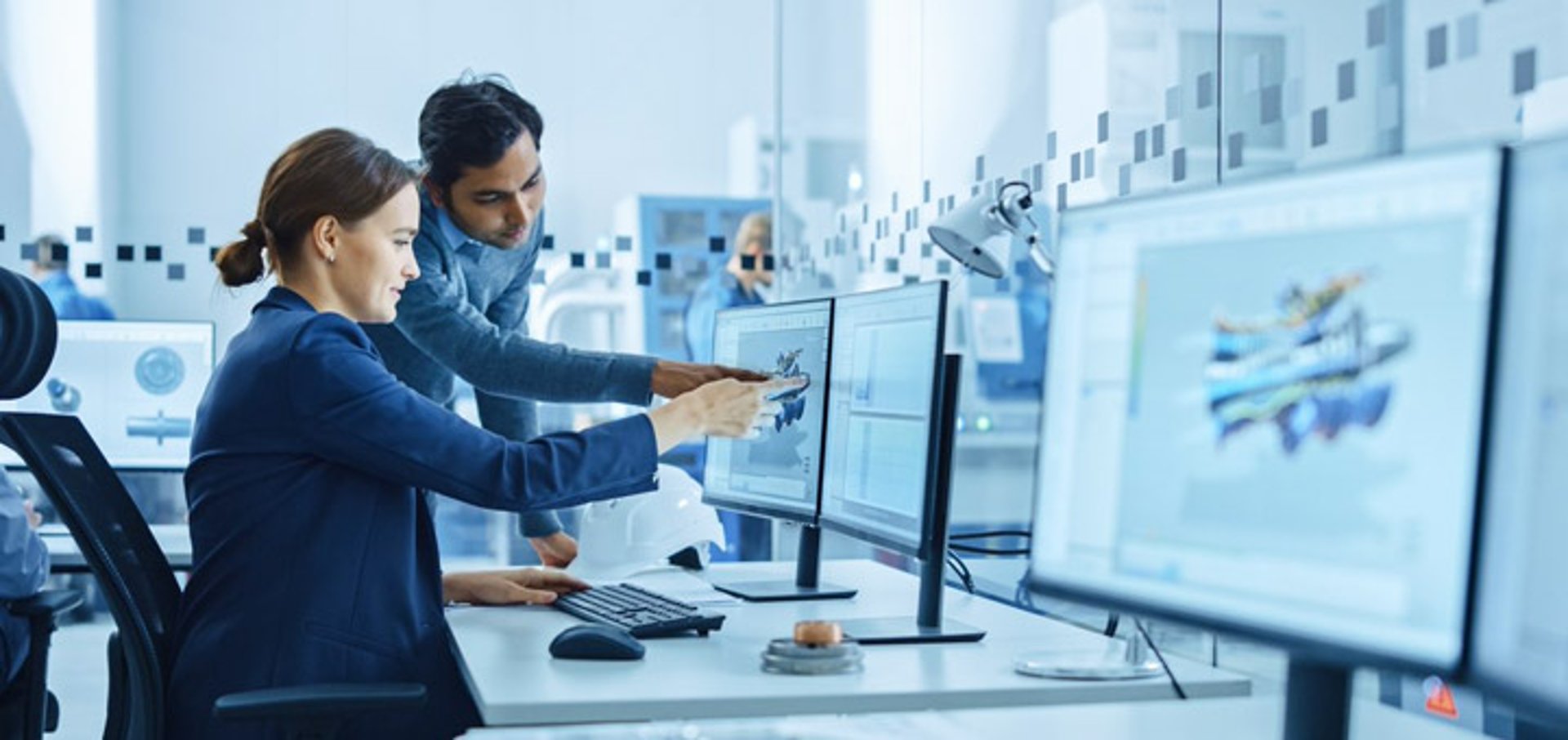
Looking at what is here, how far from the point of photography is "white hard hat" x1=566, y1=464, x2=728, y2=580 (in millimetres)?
2688

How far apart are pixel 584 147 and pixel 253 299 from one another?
3.60 ft

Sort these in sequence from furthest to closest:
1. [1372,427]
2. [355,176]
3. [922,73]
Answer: [922,73] → [355,176] → [1372,427]

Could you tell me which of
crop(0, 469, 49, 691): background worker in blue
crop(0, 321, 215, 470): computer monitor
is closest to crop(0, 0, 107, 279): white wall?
crop(0, 321, 215, 470): computer monitor

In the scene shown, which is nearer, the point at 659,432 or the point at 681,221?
the point at 659,432

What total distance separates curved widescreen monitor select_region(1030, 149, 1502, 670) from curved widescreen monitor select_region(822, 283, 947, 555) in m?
0.59

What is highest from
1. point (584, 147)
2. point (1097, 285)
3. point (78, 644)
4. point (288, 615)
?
point (584, 147)

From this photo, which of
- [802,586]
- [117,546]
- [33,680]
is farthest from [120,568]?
[802,586]

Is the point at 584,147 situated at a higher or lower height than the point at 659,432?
higher

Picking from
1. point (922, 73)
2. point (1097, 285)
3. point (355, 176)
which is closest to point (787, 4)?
point (922, 73)

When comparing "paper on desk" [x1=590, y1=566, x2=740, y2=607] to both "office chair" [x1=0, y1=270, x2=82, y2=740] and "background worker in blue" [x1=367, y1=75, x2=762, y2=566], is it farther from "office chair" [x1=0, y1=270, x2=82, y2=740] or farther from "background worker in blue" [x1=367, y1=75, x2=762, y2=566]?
"office chair" [x1=0, y1=270, x2=82, y2=740]

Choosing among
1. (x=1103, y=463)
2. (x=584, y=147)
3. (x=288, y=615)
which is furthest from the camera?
(x=584, y=147)

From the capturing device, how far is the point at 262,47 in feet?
15.6

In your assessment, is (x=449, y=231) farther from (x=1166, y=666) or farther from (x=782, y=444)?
(x=1166, y=666)

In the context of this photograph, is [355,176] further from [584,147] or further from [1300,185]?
[584,147]
